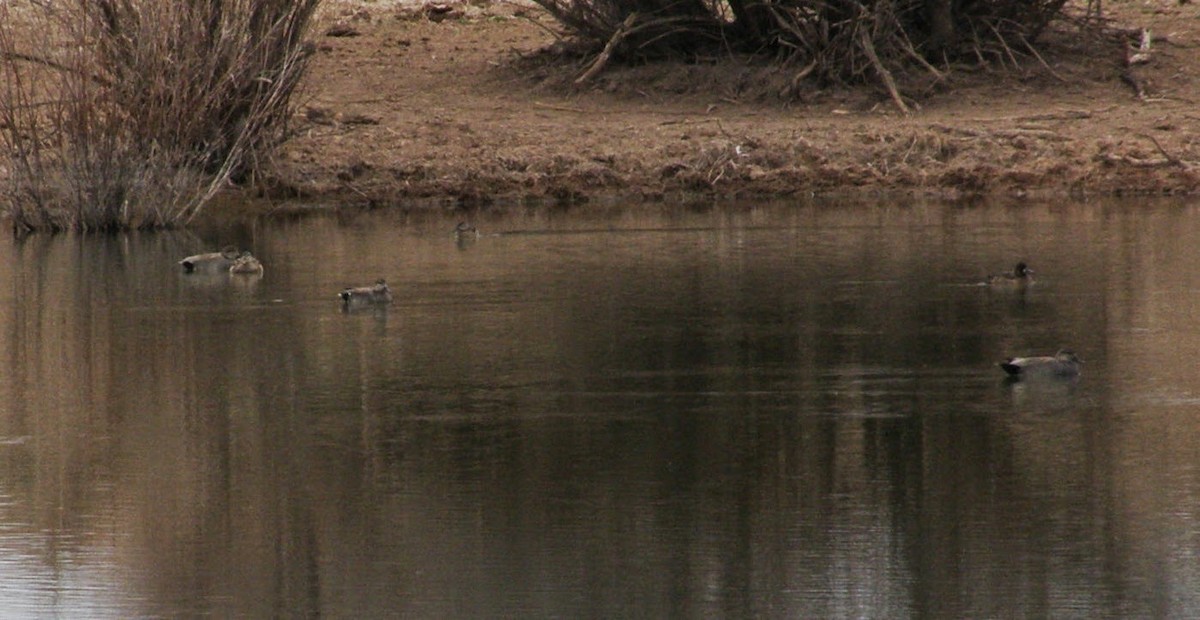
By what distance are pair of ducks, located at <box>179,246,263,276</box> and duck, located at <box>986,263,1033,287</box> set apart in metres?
5.48

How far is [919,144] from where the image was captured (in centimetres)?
2195

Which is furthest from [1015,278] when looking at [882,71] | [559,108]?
[559,108]

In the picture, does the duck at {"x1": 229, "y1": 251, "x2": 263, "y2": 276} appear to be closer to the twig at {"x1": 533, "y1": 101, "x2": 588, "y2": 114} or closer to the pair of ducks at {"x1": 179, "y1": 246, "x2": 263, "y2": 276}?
the pair of ducks at {"x1": 179, "y1": 246, "x2": 263, "y2": 276}

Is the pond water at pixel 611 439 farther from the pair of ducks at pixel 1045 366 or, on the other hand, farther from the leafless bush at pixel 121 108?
the leafless bush at pixel 121 108

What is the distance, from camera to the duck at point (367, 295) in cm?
1367

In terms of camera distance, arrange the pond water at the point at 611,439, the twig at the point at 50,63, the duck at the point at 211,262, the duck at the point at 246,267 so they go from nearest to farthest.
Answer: the pond water at the point at 611,439 < the duck at the point at 246,267 < the duck at the point at 211,262 < the twig at the point at 50,63

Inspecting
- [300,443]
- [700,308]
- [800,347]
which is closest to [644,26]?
[700,308]

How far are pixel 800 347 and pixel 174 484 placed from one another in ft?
14.1

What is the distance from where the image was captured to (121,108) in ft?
65.6

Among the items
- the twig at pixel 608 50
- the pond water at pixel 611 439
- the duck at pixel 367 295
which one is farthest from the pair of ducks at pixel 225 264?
the twig at pixel 608 50

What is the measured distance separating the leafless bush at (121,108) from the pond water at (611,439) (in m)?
3.65

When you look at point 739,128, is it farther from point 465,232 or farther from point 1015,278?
point 1015,278

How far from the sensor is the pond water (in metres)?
7.18

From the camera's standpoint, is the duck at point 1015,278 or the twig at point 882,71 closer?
the duck at point 1015,278
